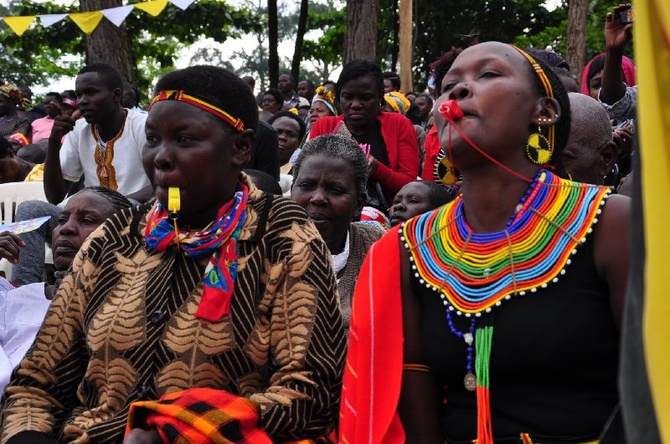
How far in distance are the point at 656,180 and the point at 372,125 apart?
5409mm

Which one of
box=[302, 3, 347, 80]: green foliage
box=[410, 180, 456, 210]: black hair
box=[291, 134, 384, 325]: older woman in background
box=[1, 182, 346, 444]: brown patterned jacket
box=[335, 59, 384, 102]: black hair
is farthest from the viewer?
box=[302, 3, 347, 80]: green foliage

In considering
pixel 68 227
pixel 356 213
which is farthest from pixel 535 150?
pixel 68 227

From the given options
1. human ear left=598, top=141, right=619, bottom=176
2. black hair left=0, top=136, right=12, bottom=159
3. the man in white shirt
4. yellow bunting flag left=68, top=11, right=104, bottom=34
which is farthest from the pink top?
human ear left=598, top=141, right=619, bottom=176

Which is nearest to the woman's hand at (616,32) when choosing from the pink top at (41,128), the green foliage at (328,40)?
the pink top at (41,128)

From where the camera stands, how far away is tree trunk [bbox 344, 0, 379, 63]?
1310cm

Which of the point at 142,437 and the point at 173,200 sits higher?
the point at 173,200

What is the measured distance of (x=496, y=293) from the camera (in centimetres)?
219

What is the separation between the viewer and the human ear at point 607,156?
152 inches

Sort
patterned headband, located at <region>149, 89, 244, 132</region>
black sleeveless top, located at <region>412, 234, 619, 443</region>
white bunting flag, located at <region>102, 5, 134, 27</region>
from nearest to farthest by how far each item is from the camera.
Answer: black sleeveless top, located at <region>412, 234, 619, 443</region> < patterned headband, located at <region>149, 89, 244, 132</region> < white bunting flag, located at <region>102, 5, 134, 27</region>

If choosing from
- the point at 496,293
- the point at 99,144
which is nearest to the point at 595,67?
the point at 99,144

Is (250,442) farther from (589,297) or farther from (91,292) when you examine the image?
(589,297)

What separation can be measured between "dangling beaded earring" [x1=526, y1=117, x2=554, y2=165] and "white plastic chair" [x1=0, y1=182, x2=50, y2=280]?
5021 mm

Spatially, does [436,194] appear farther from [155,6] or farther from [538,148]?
[155,6]

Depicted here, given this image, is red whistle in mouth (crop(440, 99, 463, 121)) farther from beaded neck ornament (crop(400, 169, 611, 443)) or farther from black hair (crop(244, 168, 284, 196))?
black hair (crop(244, 168, 284, 196))
